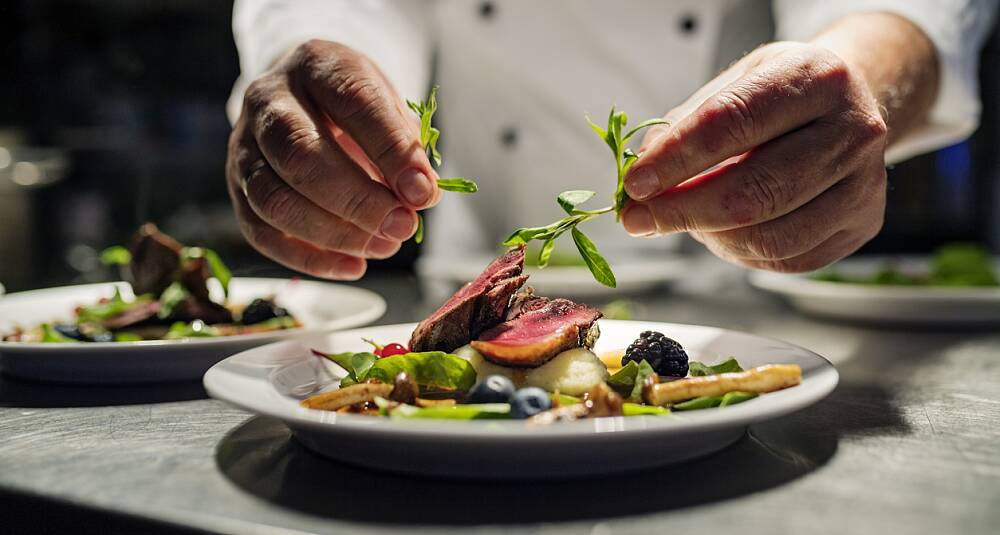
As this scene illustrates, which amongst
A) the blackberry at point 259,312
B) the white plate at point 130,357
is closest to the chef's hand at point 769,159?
the white plate at point 130,357

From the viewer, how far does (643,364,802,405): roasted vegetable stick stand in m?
1.19

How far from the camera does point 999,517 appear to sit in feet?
2.91

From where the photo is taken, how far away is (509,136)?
11.3ft

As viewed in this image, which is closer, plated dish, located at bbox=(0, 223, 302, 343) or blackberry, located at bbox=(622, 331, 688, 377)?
blackberry, located at bbox=(622, 331, 688, 377)

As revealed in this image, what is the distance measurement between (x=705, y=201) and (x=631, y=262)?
1895 millimetres

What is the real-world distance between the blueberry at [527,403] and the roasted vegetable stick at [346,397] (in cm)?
22

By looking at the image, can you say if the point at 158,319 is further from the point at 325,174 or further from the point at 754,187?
the point at 754,187

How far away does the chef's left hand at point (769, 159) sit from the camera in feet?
4.20

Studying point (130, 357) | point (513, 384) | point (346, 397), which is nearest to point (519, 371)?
point (513, 384)

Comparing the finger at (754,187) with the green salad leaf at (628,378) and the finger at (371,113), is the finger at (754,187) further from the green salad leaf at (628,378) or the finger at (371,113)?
the finger at (371,113)

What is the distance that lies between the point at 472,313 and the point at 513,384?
0.68 feet

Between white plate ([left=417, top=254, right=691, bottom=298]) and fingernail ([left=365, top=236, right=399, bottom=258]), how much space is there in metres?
0.99

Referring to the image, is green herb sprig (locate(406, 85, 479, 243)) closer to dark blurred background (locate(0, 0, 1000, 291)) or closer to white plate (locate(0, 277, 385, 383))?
white plate (locate(0, 277, 385, 383))

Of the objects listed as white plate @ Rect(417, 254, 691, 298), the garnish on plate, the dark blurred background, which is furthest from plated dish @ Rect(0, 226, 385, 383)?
the dark blurred background
